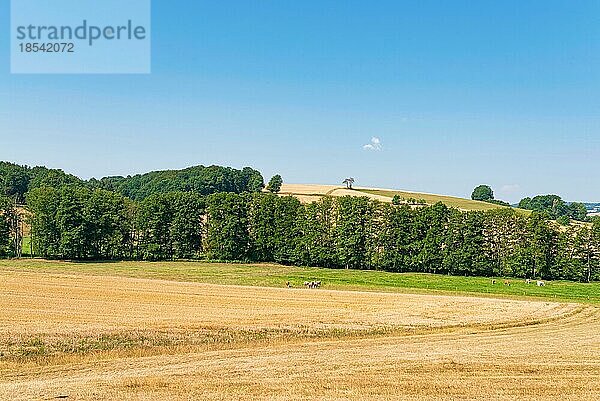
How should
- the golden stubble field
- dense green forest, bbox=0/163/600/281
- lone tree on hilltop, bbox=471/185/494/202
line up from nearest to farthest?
the golden stubble field → dense green forest, bbox=0/163/600/281 → lone tree on hilltop, bbox=471/185/494/202

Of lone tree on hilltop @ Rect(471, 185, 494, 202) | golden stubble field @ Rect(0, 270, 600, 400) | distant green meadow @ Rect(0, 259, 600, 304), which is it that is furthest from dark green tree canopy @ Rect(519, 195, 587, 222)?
golden stubble field @ Rect(0, 270, 600, 400)

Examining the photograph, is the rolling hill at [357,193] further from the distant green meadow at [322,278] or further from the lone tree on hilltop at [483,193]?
the distant green meadow at [322,278]

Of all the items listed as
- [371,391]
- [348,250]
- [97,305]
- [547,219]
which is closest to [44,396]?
[371,391]

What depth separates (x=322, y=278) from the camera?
68562 mm

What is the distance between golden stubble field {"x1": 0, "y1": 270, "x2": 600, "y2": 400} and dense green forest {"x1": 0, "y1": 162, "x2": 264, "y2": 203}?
109687mm

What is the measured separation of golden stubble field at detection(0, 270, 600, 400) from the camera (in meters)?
19.7

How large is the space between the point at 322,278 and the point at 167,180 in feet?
348

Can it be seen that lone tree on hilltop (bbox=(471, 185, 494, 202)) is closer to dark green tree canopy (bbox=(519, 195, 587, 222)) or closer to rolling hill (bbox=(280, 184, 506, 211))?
dark green tree canopy (bbox=(519, 195, 587, 222))

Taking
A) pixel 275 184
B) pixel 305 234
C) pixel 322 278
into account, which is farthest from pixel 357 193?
pixel 322 278

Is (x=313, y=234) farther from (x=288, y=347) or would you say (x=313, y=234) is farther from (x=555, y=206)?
(x=555, y=206)

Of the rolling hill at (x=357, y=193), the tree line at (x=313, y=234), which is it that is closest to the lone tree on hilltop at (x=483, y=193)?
the rolling hill at (x=357, y=193)

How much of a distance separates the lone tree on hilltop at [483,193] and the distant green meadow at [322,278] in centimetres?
11117

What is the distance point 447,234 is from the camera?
3189 inches

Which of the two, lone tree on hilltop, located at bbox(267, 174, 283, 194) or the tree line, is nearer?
the tree line
